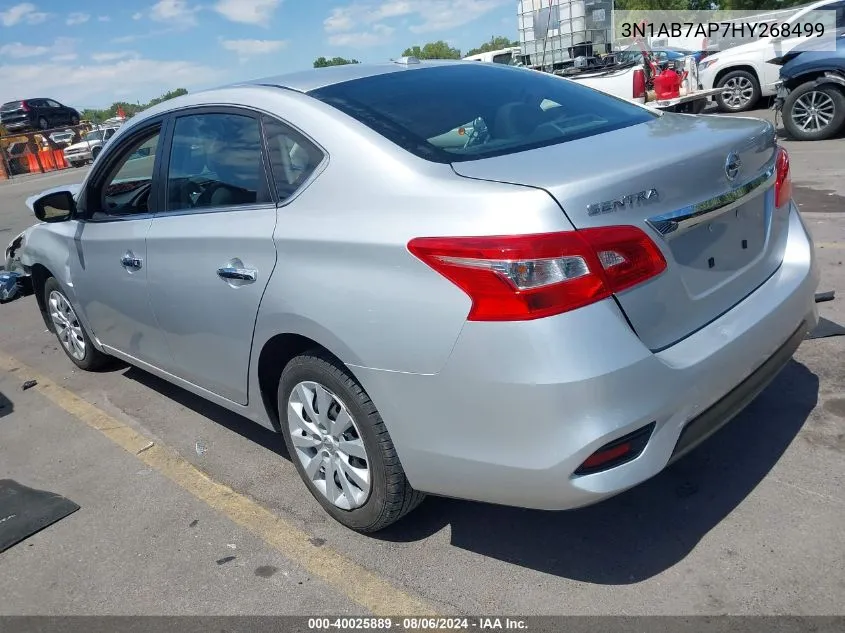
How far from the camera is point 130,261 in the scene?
3727 mm

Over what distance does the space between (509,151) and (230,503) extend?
199 cm

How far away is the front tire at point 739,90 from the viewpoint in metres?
13.8

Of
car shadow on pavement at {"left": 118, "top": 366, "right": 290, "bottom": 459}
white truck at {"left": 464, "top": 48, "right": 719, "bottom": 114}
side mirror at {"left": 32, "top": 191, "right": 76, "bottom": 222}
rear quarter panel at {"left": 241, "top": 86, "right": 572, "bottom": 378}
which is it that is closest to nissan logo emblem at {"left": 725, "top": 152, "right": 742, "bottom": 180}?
rear quarter panel at {"left": 241, "top": 86, "right": 572, "bottom": 378}

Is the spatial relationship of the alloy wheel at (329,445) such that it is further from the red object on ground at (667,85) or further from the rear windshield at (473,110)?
the red object on ground at (667,85)

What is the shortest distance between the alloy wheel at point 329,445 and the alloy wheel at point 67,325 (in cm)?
259

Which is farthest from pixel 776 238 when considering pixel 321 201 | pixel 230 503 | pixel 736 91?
pixel 736 91

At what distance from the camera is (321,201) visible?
2674 millimetres

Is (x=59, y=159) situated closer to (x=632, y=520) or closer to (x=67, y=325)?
(x=67, y=325)

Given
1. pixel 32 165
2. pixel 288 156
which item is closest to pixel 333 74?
pixel 288 156

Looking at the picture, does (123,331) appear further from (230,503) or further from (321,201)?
(321,201)

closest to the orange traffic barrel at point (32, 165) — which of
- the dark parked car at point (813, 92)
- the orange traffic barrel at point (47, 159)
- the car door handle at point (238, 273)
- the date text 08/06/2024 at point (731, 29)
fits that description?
the orange traffic barrel at point (47, 159)

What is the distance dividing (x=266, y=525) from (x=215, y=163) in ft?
5.24

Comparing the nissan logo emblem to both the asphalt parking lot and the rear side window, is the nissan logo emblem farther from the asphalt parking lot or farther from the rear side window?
the rear side window

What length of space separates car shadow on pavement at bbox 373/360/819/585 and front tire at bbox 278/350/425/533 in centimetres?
24
